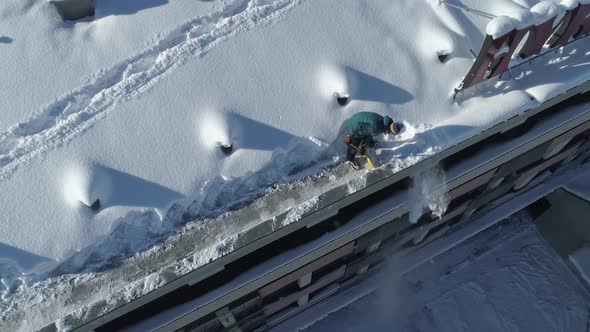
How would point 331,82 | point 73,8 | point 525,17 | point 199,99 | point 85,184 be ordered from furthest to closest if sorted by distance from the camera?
point 73,8, point 331,82, point 199,99, point 525,17, point 85,184

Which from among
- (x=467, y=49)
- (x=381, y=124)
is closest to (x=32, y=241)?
(x=381, y=124)

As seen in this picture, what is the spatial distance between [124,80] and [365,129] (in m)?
5.49

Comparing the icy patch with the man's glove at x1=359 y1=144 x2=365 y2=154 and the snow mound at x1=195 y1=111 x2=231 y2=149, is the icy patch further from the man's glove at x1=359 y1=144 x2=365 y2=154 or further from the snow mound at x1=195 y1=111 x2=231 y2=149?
the snow mound at x1=195 y1=111 x2=231 y2=149

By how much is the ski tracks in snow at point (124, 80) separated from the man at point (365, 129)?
11.7 ft

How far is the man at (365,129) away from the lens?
937 centimetres

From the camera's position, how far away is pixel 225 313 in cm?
1102

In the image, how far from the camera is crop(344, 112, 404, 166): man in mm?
9367

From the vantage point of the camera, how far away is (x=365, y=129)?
30.8ft

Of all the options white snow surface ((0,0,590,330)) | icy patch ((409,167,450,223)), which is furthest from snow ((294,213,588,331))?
white snow surface ((0,0,590,330))

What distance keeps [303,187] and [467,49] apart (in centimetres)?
538

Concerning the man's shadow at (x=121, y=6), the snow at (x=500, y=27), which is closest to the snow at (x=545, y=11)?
the snow at (x=500, y=27)

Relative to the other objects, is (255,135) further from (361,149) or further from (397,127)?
(397,127)

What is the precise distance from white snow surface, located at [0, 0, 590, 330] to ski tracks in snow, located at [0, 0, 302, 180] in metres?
0.03

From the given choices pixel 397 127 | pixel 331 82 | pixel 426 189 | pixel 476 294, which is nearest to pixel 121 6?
pixel 331 82
